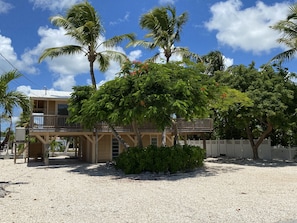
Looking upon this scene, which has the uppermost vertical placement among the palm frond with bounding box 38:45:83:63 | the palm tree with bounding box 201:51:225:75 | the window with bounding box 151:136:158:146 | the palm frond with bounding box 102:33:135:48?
the palm tree with bounding box 201:51:225:75

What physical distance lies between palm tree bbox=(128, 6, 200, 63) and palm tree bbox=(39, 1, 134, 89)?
136 centimetres

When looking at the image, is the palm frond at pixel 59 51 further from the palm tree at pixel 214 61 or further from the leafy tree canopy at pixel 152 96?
the palm tree at pixel 214 61

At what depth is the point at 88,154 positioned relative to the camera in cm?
2409

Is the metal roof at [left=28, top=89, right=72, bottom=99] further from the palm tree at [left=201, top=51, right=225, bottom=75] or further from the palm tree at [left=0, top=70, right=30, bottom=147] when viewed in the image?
the palm tree at [left=201, top=51, right=225, bottom=75]

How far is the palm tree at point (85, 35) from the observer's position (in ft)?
68.2

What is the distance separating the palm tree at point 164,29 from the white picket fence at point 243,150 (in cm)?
962

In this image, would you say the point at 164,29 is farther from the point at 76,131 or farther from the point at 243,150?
the point at 243,150

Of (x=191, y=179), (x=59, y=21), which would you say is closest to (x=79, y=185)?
(x=191, y=179)

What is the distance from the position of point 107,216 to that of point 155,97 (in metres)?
7.58

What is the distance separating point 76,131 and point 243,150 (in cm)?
1480

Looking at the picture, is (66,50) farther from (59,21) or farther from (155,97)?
(155,97)

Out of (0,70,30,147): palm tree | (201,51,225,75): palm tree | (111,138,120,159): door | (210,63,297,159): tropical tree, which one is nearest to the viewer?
(0,70,30,147): palm tree

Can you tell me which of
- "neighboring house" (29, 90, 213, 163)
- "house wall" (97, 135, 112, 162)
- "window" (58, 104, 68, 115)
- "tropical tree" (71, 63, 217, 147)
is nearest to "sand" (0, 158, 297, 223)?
"tropical tree" (71, 63, 217, 147)

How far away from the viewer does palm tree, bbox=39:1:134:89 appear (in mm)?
20797
